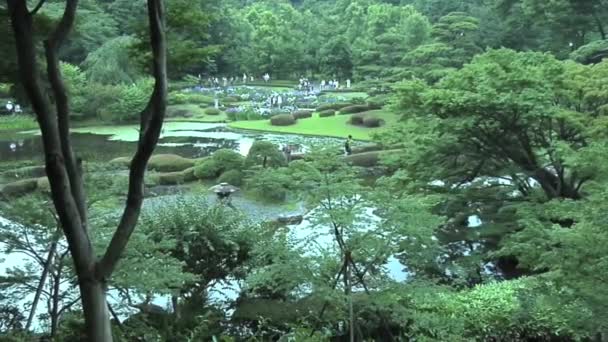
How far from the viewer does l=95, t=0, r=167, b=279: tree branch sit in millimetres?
2967

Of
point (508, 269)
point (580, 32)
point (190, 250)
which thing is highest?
point (580, 32)

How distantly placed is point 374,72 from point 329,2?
2049 cm

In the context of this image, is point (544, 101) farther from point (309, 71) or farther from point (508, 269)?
point (309, 71)

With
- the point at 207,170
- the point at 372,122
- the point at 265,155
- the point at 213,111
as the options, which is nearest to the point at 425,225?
the point at 265,155

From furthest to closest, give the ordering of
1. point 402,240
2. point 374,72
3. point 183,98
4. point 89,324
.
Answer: point 183,98 → point 374,72 → point 402,240 → point 89,324

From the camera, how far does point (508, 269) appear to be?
9.57m

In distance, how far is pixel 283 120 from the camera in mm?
23203

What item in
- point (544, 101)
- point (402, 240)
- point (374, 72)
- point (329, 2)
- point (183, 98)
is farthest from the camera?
point (329, 2)

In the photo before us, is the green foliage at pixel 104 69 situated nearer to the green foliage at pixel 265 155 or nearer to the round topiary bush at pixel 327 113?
the round topiary bush at pixel 327 113

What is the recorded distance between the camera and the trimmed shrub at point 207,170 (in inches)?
616

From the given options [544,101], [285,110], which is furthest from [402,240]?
[285,110]

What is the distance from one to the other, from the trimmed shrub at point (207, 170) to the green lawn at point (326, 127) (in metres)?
5.71

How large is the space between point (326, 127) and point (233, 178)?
25.3 feet

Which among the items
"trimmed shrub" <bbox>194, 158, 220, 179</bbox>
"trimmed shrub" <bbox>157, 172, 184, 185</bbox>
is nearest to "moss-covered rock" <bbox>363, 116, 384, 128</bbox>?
"trimmed shrub" <bbox>194, 158, 220, 179</bbox>
